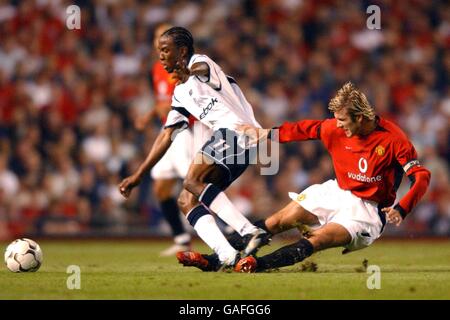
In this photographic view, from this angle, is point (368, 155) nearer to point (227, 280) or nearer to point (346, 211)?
point (346, 211)

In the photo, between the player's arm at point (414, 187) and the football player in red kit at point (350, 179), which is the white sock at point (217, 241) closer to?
the football player in red kit at point (350, 179)

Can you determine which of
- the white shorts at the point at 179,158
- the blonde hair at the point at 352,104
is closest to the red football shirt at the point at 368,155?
the blonde hair at the point at 352,104

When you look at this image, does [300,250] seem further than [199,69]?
No

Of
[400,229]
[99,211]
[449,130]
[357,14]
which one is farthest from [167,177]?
[357,14]

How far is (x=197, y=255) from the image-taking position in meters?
8.38

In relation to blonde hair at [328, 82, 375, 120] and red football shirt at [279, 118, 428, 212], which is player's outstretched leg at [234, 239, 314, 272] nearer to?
red football shirt at [279, 118, 428, 212]

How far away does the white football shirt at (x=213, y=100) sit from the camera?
876 cm

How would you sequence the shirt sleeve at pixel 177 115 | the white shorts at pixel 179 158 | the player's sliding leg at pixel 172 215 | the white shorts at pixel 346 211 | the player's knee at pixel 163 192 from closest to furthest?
the white shorts at pixel 346 211 < the shirt sleeve at pixel 177 115 < the player's sliding leg at pixel 172 215 < the white shorts at pixel 179 158 < the player's knee at pixel 163 192

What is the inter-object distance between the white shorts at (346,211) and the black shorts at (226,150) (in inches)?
24.2

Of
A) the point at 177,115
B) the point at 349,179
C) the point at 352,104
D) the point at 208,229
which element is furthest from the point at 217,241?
the point at 352,104

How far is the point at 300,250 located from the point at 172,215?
3.83 meters

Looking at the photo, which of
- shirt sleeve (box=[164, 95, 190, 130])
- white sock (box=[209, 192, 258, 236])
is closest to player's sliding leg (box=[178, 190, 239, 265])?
white sock (box=[209, 192, 258, 236])

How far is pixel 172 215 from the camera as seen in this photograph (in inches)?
466

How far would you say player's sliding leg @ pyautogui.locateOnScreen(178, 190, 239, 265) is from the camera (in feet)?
27.5
